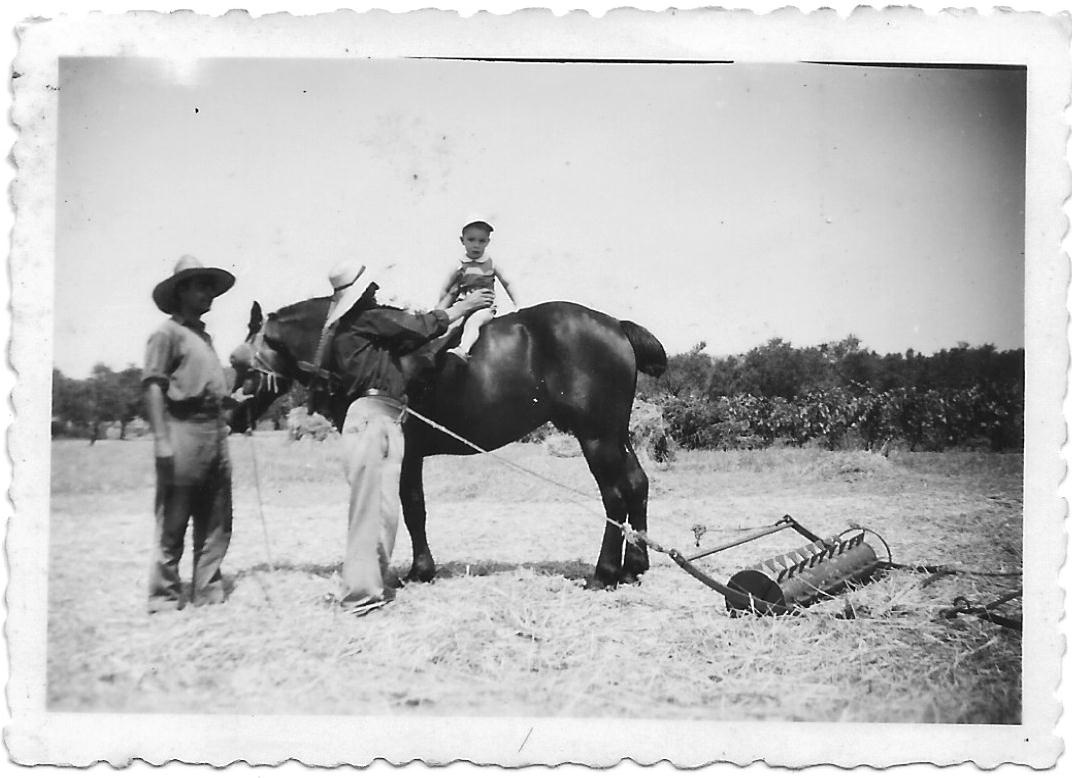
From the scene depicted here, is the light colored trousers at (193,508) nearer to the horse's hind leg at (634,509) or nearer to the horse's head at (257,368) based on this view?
the horse's head at (257,368)

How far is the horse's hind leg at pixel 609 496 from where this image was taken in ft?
15.7

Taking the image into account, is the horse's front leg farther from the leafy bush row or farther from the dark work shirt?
the leafy bush row

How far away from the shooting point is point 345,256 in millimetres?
4770

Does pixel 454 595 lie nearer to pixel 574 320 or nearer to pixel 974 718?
pixel 574 320

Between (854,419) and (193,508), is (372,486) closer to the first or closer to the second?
(193,508)

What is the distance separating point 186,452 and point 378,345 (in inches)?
45.5

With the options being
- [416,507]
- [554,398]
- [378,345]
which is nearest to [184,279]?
[378,345]

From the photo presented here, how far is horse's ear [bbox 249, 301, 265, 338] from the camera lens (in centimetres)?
472

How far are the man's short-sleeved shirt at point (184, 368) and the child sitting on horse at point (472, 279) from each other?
1235mm

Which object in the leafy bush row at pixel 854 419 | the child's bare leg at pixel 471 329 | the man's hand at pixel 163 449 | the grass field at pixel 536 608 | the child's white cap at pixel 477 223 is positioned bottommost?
the grass field at pixel 536 608

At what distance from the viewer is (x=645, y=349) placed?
190 inches

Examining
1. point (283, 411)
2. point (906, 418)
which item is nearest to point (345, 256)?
point (283, 411)

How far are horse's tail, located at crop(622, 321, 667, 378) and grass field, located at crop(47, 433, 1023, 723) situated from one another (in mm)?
538

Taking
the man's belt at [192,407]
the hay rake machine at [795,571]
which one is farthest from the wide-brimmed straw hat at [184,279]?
the hay rake machine at [795,571]
